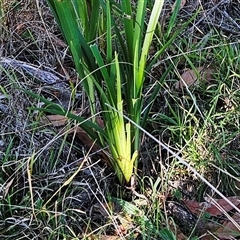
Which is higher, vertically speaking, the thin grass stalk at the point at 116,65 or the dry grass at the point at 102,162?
the thin grass stalk at the point at 116,65

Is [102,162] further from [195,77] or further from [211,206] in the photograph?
[195,77]


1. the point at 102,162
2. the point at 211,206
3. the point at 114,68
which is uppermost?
the point at 114,68

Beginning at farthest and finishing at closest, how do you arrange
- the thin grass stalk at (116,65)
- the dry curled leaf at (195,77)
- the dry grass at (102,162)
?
the dry curled leaf at (195,77) → the dry grass at (102,162) → the thin grass stalk at (116,65)

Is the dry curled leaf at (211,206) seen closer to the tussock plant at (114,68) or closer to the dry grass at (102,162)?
the dry grass at (102,162)

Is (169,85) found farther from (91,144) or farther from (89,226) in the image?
Result: (89,226)

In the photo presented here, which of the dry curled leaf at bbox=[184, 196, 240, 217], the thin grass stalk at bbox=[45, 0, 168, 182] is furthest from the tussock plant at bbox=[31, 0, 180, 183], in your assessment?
the dry curled leaf at bbox=[184, 196, 240, 217]

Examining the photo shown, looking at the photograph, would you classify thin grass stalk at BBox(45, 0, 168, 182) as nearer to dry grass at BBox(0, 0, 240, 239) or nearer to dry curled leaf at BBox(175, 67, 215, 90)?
dry grass at BBox(0, 0, 240, 239)

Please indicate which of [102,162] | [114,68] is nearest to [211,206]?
[102,162]

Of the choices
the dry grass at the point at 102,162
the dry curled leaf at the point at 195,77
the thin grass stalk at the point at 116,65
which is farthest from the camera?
the dry curled leaf at the point at 195,77

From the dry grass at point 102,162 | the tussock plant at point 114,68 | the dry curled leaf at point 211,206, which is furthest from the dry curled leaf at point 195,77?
the dry curled leaf at point 211,206

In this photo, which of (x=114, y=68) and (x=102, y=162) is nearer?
(x=114, y=68)

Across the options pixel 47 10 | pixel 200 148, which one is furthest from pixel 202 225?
pixel 47 10
